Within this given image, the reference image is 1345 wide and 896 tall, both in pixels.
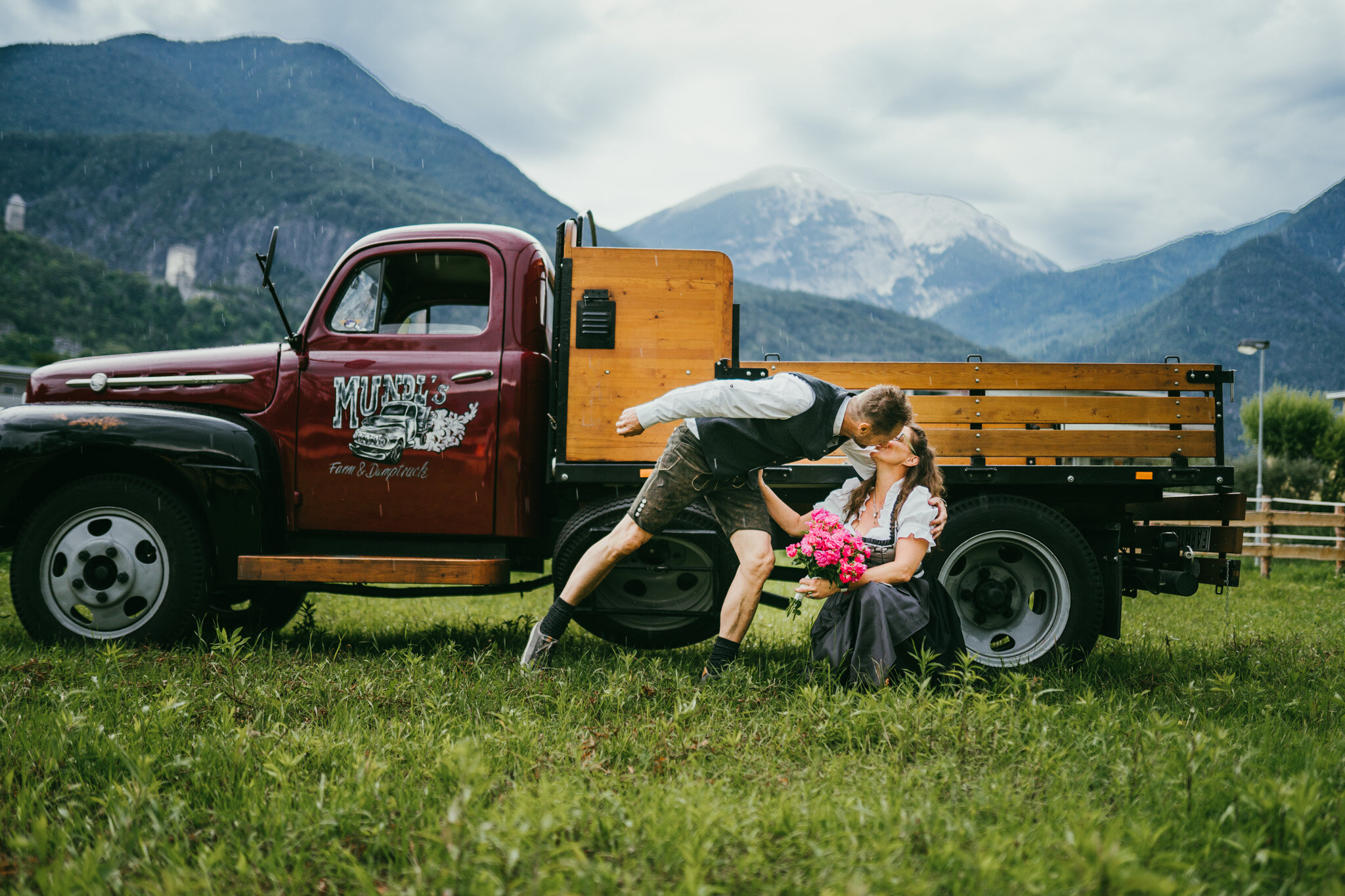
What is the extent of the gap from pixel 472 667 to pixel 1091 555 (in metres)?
3.07

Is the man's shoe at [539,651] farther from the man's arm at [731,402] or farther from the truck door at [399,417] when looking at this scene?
the man's arm at [731,402]

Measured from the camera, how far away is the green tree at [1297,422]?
117ft

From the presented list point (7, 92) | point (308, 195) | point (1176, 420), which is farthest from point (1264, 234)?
point (7, 92)

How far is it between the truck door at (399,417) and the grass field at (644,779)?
0.79m

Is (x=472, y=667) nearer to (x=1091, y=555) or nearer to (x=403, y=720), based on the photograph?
(x=403, y=720)

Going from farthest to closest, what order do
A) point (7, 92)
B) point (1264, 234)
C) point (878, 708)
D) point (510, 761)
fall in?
point (1264, 234)
point (7, 92)
point (878, 708)
point (510, 761)

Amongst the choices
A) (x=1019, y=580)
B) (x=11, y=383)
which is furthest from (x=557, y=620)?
(x=11, y=383)

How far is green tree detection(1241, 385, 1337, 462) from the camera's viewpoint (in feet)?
117

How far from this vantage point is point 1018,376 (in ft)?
12.8

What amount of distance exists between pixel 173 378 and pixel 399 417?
138cm

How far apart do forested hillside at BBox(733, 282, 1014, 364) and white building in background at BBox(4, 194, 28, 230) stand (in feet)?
→ 319

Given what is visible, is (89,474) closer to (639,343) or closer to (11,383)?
(639,343)

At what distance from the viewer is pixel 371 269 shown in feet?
14.6

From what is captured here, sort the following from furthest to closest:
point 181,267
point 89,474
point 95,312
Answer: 1. point 181,267
2. point 95,312
3. point 89,474
